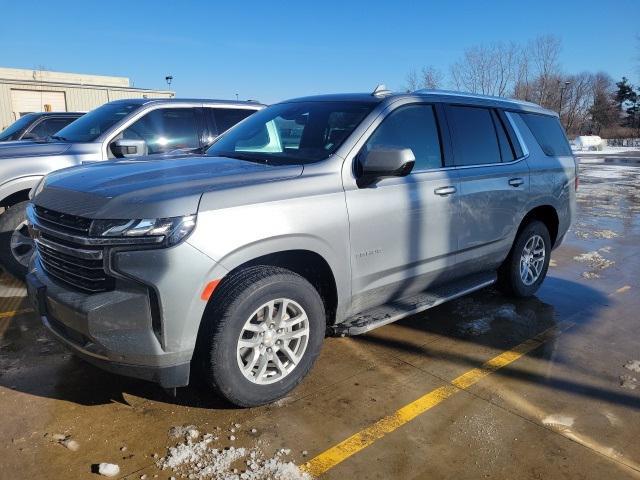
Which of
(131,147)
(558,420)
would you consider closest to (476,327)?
(558,420)

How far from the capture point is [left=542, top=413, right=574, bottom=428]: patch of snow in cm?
304

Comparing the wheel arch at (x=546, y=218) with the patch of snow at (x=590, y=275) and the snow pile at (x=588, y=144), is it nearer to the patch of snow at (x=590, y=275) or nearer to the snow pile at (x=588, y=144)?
the patch of snow at (x=590, y=275)

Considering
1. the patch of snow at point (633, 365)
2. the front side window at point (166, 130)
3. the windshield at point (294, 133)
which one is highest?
the front side window at point (166, 130)

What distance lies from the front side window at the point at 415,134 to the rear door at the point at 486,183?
0.23 meters

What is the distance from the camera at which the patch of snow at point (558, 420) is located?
3.04 meters

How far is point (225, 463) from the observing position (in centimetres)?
263

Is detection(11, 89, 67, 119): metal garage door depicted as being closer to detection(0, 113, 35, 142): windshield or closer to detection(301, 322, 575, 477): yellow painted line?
detection(0, 113, 35, 142): windshield

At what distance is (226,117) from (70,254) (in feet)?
14.3

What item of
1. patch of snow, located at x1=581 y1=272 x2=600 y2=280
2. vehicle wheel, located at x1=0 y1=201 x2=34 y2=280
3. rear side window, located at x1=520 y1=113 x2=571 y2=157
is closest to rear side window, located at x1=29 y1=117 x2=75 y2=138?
vehicle wheel, located at x1=0 y1=201 x2=34 y2=280

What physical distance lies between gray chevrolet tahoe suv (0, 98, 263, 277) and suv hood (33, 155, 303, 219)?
190cm

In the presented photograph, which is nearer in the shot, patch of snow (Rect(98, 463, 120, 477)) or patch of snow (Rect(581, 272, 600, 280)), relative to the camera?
patch of snow (Rect(98, 463, 120, 477))

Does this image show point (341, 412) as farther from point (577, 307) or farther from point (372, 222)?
point (577, 307)

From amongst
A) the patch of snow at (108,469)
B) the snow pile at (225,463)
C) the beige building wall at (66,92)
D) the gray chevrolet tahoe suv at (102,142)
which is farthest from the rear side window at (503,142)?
the beige building wall at (66,92)

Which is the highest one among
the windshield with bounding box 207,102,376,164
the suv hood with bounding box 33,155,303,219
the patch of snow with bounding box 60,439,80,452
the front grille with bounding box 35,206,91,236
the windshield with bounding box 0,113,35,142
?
the windshield with bounding box 0,113,35,142
